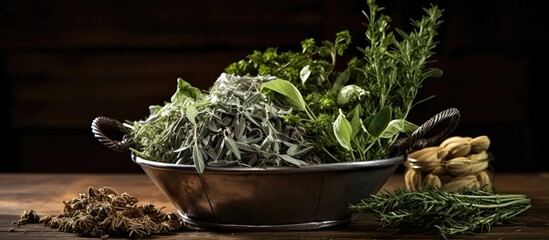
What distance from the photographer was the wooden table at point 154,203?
1.33 m

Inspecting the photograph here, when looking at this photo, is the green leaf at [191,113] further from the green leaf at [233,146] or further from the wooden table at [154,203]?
the wooden table at [154,203]

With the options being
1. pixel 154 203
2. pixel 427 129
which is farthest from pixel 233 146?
pixel 154 203

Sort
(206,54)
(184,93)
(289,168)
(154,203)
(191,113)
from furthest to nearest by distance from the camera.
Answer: (206,54) < (154,203) < (184,93) < (191,113) < (289,168)

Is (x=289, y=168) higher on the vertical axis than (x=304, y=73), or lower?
lower

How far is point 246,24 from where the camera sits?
2.85m

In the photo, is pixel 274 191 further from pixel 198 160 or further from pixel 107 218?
pixel 107 218

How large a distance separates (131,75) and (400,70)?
1.62 meters

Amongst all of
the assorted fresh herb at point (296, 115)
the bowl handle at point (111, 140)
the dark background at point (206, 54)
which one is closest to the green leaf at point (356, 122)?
the assorted fresh herb at point (296, 115)

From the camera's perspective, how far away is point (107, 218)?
1.34 meters

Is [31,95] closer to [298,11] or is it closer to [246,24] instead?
[246,24]

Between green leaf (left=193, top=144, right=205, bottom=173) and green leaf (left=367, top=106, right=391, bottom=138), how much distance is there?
0.29 m

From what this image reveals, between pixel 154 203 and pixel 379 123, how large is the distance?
1.89 feet

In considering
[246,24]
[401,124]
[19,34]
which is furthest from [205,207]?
[19,34]

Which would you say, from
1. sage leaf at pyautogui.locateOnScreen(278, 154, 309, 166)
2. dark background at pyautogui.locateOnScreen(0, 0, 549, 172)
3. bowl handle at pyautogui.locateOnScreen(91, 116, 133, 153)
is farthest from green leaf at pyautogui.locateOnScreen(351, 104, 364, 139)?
dark background at pyautogui.locateOnScreen(0, 0, 549, 172)
